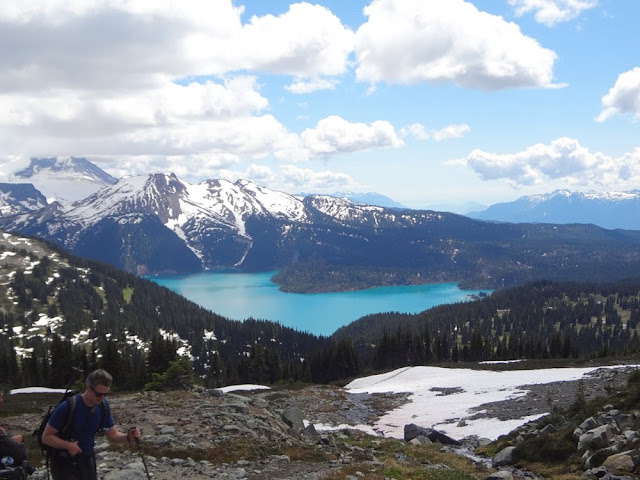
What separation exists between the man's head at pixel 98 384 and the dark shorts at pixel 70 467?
1.19 metres

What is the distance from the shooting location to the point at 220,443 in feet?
64.7

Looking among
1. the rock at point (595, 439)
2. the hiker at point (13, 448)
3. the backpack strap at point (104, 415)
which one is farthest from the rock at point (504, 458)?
the hiker at point (13, 448)

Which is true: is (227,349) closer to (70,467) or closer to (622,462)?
(622,462)

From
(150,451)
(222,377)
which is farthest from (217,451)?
(222,377)

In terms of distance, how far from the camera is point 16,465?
10219 millimetres

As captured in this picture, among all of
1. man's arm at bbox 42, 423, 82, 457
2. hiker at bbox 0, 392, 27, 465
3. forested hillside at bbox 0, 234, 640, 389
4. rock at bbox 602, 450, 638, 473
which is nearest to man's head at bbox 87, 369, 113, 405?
man's arm at bbox 42, 423, 82, 457

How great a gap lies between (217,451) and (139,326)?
181453 mm

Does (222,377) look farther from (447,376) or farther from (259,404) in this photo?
(259,404)

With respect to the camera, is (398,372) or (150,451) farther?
(398,372)

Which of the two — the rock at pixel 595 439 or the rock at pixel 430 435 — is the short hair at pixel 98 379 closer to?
the rock at pixel 595 439

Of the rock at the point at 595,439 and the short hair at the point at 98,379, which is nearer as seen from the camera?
the short hair at the point at 98,379

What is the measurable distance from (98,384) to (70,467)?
1.80 m

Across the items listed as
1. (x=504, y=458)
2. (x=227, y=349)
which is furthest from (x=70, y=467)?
(x=227, y=349)

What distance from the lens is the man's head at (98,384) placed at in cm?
948
